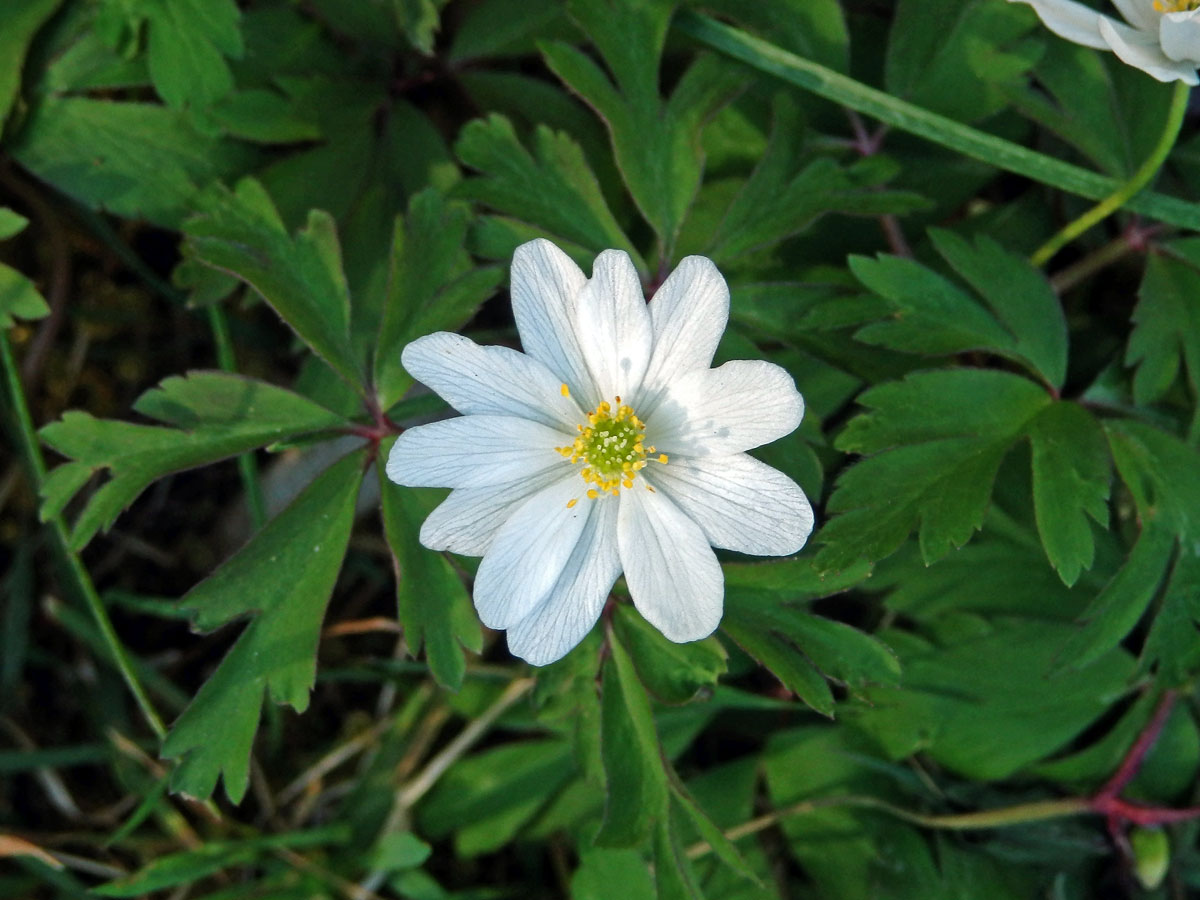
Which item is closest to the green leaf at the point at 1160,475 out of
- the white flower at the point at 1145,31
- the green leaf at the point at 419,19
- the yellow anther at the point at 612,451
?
the white flower at the point at 1145,31

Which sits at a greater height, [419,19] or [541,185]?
[419,19]

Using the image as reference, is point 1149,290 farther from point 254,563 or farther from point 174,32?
point 174,32

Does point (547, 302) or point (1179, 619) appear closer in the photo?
point (547, 302)

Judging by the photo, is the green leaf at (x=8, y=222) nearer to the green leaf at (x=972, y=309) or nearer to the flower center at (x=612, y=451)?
the flower center at (x=612, y=451)

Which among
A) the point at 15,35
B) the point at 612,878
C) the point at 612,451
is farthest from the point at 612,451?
the point at 15,35

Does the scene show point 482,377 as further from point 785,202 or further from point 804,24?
point 804,24

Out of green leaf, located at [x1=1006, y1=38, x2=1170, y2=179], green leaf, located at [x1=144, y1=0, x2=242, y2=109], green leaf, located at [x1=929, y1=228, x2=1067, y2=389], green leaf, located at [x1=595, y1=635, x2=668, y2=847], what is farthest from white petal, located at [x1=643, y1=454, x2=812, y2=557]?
green leaf, located at [x1=144, y1=0, x2=242, y2=109]

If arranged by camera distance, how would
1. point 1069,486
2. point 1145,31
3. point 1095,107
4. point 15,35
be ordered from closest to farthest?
point 1069,486 < point 1145,31 < point 1095,107 < point 15,35

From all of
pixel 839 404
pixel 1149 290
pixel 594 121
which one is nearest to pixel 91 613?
pixel 594 121
